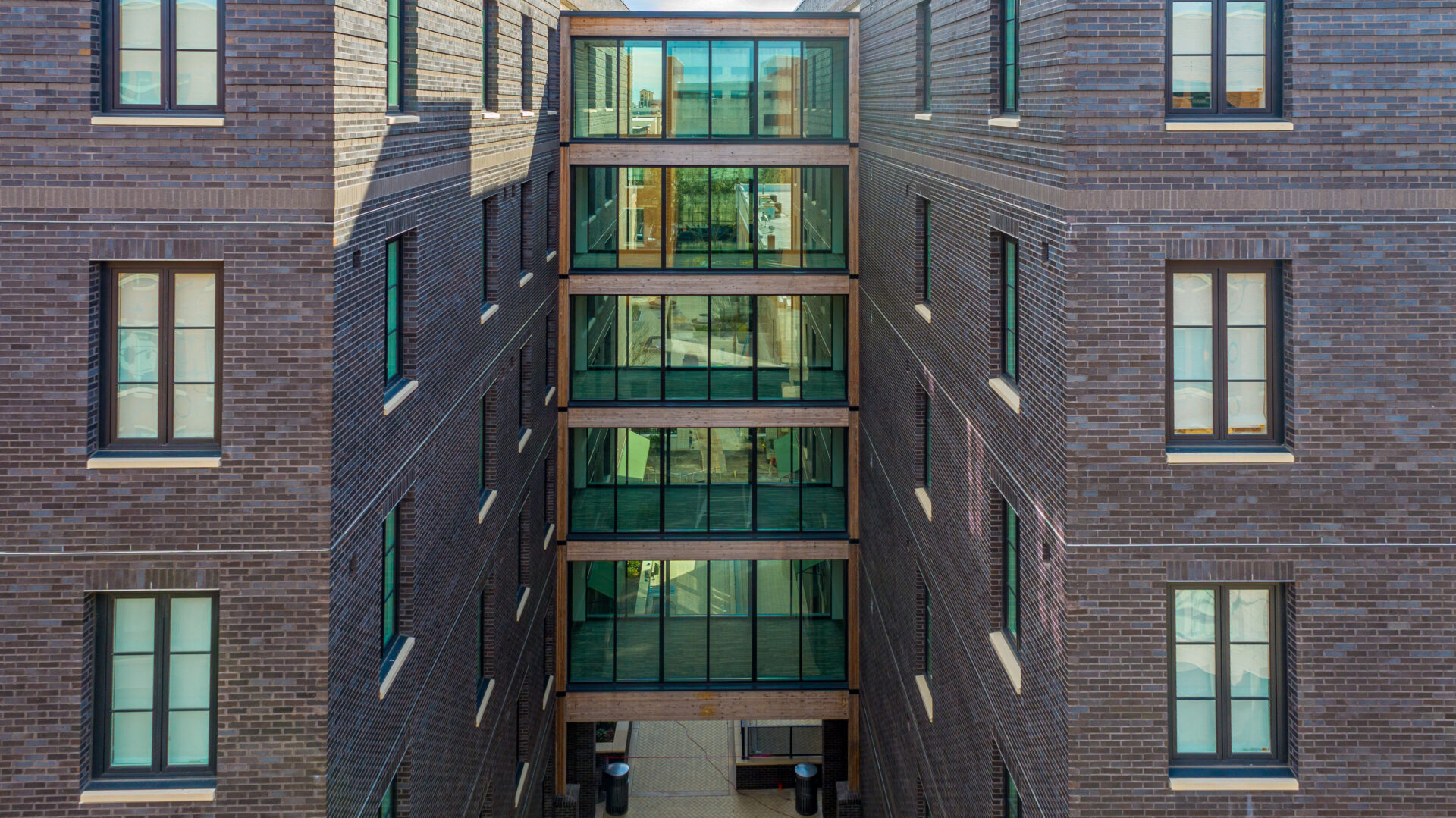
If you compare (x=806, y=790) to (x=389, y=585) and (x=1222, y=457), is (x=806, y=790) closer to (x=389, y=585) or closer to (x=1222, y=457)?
(x=389, y=585)

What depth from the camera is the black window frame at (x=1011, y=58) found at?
11.8 meters

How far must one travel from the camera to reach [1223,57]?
10172 millimetres

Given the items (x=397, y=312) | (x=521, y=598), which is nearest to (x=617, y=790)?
(x=521, y=598)

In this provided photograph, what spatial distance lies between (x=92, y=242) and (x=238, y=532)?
2514 mm

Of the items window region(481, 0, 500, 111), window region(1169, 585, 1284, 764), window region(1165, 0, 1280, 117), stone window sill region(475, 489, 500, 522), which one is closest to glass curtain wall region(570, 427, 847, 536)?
stone window sill region(475, 489, 500, 522)

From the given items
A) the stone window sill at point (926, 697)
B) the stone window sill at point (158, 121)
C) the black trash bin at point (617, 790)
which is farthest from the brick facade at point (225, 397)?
the black trash bin at point (617, 790)

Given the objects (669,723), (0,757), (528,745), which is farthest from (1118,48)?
(669,723)

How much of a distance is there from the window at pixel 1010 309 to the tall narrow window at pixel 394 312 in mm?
5970

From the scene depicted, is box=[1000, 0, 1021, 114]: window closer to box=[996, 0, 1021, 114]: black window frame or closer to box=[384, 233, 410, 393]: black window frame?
box=[996, 0, 1021, 114]: black window frame

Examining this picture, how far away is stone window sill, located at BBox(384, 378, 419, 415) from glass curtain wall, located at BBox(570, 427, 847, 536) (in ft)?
44.6

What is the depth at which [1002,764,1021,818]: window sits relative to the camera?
1261cm

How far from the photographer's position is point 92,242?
9914 mm

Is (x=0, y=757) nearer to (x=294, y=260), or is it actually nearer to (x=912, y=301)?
(x=294, y=260)

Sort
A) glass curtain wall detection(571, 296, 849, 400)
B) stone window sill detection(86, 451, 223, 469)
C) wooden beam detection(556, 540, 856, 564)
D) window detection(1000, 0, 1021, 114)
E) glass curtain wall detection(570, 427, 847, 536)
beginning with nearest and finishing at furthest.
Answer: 1. stone window sill detection(86, 451, 223, 469)
2. window detection(1000, 0, 1021, 114)
3. wooden beam detection(556, 540, 856, 564)
4. glass curtain wall detection(570, 427, 847, 536)
5. glass curtain wall detection(571, 296, 849, 400)
